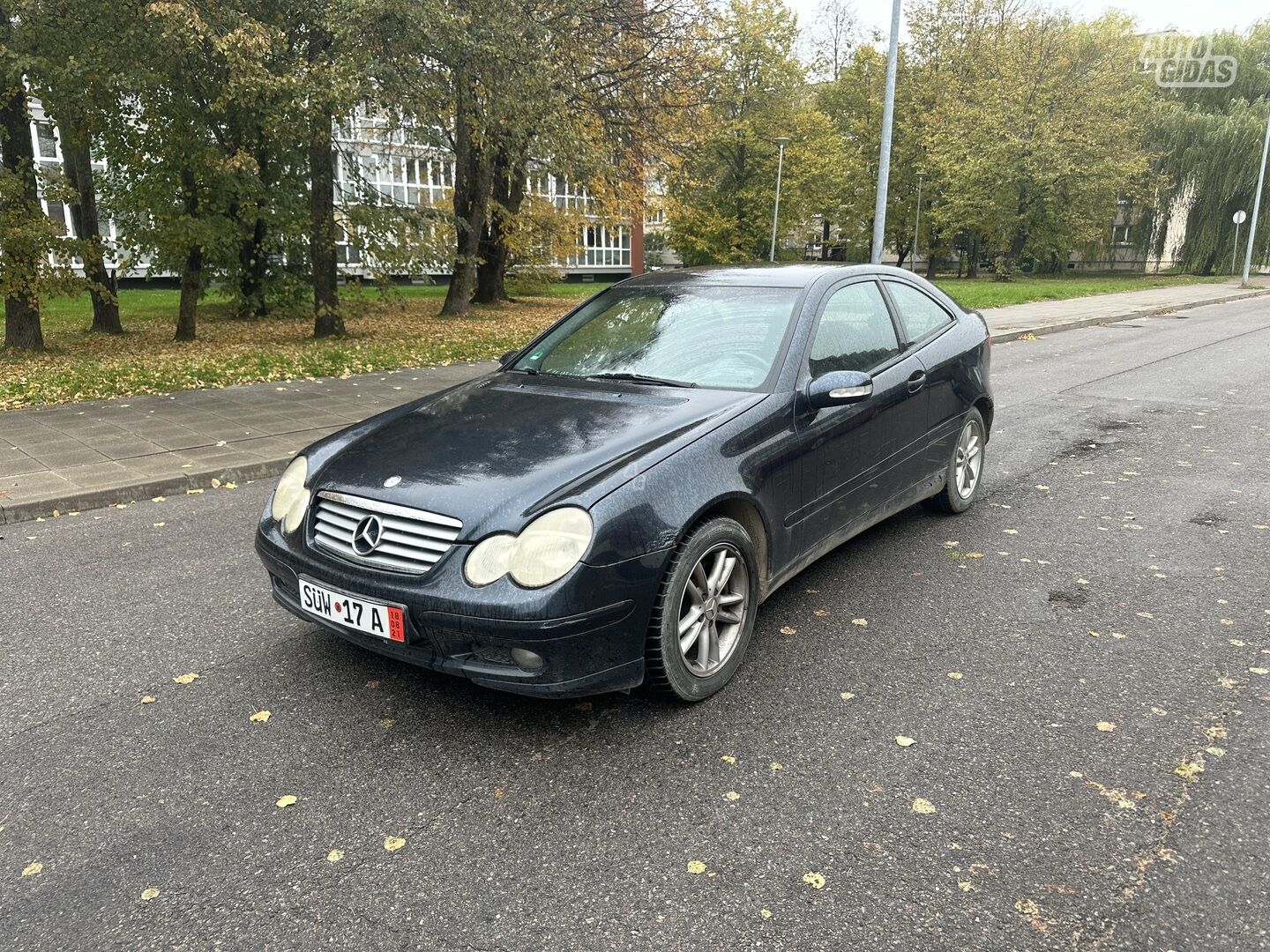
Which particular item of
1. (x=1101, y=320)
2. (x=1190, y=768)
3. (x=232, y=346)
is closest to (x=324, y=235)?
(x=232, y=346)

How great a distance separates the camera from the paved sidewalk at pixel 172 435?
21.2ft

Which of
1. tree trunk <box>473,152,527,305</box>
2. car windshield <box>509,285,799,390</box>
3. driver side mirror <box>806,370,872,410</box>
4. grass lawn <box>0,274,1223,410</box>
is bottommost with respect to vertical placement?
grass lawn <box>0,274,1223,410</box>

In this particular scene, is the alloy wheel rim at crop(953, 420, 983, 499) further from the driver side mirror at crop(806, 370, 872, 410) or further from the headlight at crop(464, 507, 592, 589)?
the headlight at crop(464, 507, 592, 589)

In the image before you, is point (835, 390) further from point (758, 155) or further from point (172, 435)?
point (758, 155)

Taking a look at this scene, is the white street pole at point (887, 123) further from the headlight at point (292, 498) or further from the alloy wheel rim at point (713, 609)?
the headlight at point (292, 498)

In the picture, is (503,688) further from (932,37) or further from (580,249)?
(932,37)

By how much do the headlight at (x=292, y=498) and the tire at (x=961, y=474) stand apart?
12.0ft

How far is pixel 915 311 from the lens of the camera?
5.19 meters

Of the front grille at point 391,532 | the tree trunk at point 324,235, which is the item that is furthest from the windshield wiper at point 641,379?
the tree trunk at point 324,235

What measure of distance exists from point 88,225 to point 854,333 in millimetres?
16173

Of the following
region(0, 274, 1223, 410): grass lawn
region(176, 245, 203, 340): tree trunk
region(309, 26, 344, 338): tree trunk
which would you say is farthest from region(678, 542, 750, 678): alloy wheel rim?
region(176, 245, 203, 340): tree trunk

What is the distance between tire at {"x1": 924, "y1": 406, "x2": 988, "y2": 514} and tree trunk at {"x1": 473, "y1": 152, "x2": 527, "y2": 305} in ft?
64.5

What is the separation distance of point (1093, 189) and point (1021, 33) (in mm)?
7979

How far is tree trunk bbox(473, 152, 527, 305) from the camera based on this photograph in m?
24.9
